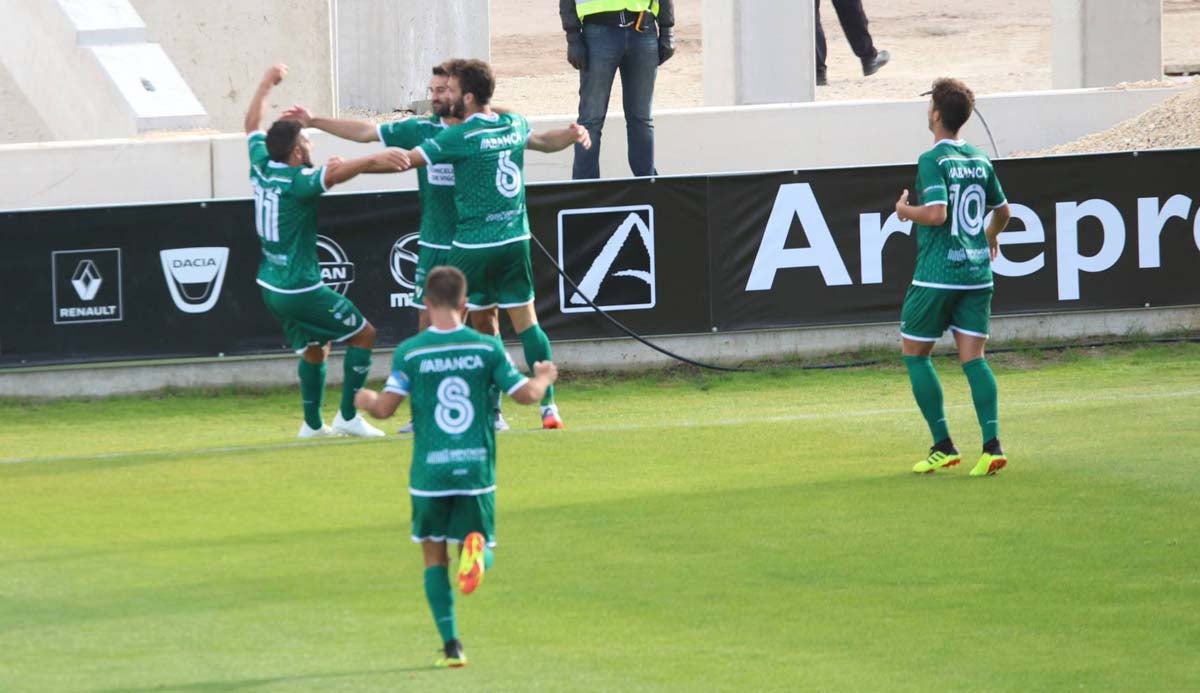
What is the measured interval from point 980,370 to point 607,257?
5.02 metres

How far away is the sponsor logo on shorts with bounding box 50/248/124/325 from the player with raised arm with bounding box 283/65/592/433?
3.27 metres

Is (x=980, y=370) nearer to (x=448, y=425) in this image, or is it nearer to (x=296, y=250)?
(x=296, y=250)

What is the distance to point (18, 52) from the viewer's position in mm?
20609

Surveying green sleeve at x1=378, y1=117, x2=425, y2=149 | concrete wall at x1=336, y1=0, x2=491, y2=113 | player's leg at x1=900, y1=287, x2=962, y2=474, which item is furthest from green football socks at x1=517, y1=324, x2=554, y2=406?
concrete wall at x1=336, y1=0, x2=491, y2=113

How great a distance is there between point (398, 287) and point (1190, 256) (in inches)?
259

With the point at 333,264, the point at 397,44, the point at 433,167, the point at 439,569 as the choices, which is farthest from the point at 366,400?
the point at 397,44

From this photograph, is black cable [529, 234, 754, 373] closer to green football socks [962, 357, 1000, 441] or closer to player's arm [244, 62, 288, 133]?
player's arm [244, 62, 288, 133]

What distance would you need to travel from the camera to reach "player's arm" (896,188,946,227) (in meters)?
10.8

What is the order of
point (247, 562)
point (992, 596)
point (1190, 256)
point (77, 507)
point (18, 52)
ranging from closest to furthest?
point (992, 596) → point (247, 562) → point (77, 507) → point (1190, 256) → point (18, 52)

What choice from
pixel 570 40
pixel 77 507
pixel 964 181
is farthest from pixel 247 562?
pixel 570 40

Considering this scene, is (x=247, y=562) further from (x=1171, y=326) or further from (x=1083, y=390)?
(x=1171, y=326)

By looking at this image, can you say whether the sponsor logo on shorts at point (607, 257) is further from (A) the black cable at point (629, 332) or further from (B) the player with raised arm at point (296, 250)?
(B) the player with raised arm at point (296, 250)

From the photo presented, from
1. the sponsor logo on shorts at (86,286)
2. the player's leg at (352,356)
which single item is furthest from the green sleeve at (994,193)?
the sponsor logo on shorts at (86,286)

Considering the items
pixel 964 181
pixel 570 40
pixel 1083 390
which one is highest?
pixel 570 40
